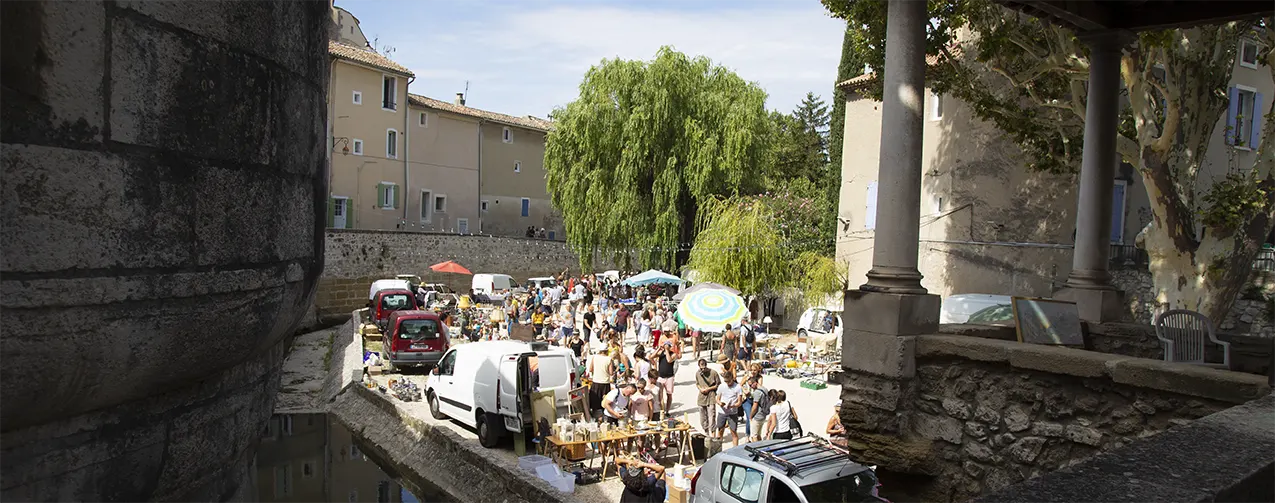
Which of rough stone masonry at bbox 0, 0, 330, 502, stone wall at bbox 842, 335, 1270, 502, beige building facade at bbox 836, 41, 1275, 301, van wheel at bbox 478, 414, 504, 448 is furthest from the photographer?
beige building facade at bbox 836, 41, 1275, 301

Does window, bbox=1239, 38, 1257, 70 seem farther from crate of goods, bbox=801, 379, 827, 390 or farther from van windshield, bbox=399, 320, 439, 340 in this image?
van windshield, bbox=399, 320, 439, 340

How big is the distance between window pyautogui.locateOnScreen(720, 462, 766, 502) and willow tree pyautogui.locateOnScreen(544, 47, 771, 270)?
23160 mm

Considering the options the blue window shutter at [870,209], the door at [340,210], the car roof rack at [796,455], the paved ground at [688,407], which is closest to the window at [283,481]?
the paved ground at [688,407]

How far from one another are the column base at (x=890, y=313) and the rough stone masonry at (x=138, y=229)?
6028 mm

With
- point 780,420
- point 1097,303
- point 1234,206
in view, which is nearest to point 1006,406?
point 1097,303

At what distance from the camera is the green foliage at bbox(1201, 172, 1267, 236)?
12.4 meters

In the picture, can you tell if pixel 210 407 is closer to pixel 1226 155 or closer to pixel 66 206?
pixel 66 206

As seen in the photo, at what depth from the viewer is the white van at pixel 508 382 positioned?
14234 mm

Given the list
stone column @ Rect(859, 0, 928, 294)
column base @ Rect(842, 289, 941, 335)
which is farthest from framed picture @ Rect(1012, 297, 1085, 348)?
stone column @ Rect(859, 0, 928, 294)

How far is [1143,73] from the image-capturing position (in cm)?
1270

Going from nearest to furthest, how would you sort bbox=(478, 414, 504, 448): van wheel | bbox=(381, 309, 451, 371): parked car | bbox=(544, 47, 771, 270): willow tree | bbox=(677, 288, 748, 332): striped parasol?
1. bbox=(478, 414, 504, 448): van wheel
2. bbox=(677, 288, 748, 332): striped parasol
3. bbox=(381, 309, 451, 371): parked car
4. bbox=(544, 47, 771, 270): willow tree

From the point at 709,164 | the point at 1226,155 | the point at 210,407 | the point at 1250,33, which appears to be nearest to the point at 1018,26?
the point at 1250,33

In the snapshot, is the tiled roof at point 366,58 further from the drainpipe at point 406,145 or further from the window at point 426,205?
the window at point 426,205

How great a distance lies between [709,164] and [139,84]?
→ 3052 centimetres
